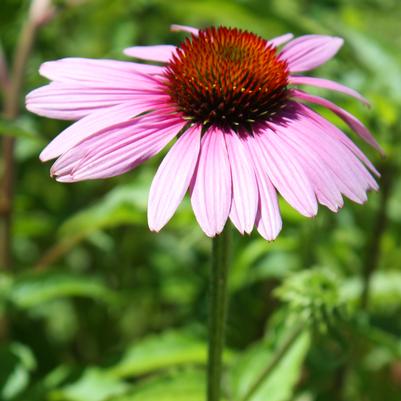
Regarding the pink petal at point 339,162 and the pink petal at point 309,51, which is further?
the pink petal at point 309,51

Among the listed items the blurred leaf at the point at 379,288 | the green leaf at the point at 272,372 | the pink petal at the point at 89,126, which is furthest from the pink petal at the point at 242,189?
the blurred leaf at the point at 379,288

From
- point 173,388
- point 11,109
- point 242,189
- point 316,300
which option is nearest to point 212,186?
point 242,189

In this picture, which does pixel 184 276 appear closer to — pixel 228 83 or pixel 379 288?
pixel 379 288

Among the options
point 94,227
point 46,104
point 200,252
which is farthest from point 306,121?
point 200,252

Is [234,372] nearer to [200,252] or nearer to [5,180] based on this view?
[5,180]

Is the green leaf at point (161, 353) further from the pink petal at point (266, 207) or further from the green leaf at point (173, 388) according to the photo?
the pink petal at point (266, 207)
